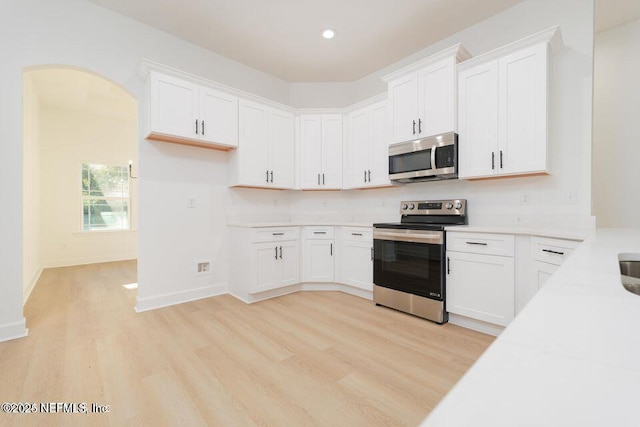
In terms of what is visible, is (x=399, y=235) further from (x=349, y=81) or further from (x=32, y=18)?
(x=32, y=18)

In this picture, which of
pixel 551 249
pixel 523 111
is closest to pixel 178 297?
pixel 551 249

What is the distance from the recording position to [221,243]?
3.82 metres

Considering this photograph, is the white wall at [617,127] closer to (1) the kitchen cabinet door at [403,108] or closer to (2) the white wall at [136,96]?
(1) the kitchen cabinet door at [403,108]

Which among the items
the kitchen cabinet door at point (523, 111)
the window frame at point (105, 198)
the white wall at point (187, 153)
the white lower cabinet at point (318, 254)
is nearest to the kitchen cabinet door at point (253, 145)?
the white wall at point (187, 153)

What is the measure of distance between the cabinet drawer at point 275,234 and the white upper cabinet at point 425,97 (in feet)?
5.34

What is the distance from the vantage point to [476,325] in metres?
2.64

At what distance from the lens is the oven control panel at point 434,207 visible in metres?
3.06

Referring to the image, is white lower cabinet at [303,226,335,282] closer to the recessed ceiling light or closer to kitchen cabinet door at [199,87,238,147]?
kitchen cabinet door at [199,87,238,147]

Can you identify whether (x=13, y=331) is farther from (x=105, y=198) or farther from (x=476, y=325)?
(x=105, y=198)

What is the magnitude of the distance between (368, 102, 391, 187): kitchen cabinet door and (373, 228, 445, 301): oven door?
0.78m

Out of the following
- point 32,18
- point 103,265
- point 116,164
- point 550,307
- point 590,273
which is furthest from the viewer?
point 116,164

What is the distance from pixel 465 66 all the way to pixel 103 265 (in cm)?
680

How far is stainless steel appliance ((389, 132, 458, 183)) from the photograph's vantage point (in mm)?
2941

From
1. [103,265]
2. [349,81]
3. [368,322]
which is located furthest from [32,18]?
[103,265]
